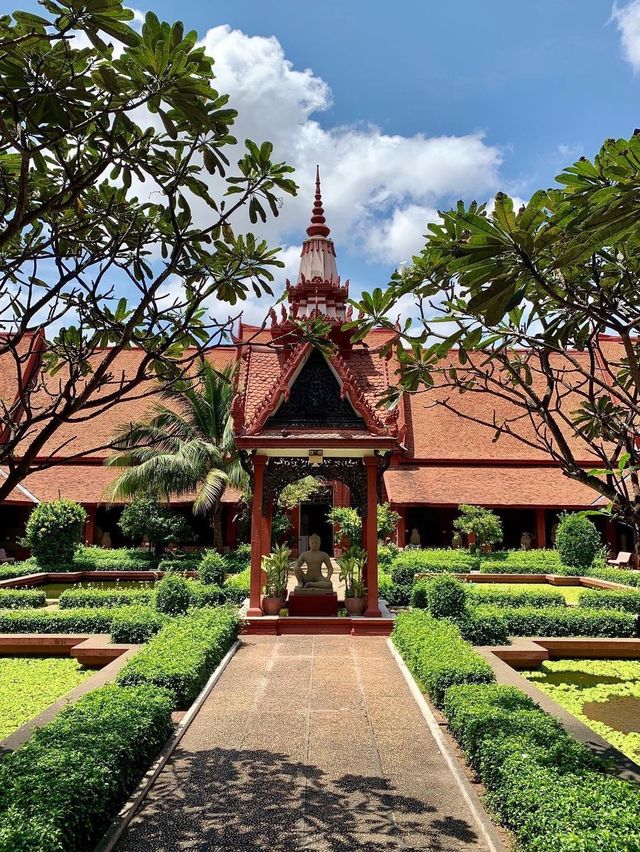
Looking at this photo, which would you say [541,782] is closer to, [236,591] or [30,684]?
[30,684]

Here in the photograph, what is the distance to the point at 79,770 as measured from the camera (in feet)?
Answer: 12.0

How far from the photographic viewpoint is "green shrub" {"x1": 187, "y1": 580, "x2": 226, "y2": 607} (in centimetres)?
1067

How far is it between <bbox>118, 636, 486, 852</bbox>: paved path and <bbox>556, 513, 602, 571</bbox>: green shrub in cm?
1168

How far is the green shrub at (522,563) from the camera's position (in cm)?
1684

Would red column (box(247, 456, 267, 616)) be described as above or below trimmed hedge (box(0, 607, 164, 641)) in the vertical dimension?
above

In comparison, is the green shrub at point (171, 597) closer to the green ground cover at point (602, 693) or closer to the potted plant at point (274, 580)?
the potted plant at point (274, 580)

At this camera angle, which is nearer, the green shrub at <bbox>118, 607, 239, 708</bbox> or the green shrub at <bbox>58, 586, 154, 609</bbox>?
the green shrub at <bbox>118, 607, 239, 708</bbox>

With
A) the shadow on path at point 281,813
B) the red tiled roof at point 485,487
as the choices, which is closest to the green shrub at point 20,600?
the shadow on path at point 281,813

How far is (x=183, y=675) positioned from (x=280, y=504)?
13.6 meters

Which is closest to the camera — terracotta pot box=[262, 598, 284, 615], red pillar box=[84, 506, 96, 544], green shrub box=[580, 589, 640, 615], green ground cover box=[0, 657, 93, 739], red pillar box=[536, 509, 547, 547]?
green ground cover box=[0, 657, 93, 739]

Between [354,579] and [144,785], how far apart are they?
19.0 ft

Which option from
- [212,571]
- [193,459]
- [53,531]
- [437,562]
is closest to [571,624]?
[212,571]

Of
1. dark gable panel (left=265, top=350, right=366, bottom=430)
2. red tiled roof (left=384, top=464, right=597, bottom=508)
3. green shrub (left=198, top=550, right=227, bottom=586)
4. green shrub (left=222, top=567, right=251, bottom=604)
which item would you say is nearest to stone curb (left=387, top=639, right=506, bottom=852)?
dark gable panel (left=265, top=350, right=366, bottom=430)

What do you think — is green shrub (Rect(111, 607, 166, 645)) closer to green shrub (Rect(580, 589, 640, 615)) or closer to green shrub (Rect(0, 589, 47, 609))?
green shrub (Rect(0, 589, 47, 609))
